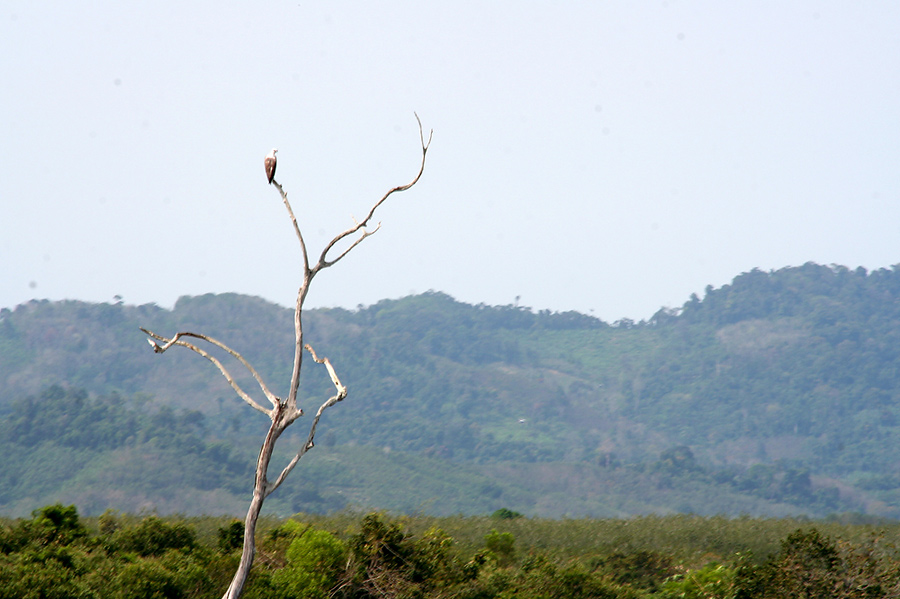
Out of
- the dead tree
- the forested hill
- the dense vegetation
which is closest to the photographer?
the dead tree

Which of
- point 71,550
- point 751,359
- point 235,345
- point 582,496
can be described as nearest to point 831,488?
point 582,496

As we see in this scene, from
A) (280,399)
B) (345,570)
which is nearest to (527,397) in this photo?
(345,570)

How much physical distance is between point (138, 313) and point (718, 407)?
288 ft

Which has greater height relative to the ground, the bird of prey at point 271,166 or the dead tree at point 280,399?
the bird of prey at point 271,166

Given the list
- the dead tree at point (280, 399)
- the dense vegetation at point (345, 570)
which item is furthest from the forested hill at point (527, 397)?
the dead tree at point (280, 399)

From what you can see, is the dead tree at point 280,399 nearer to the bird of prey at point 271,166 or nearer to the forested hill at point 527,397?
the bird of prey at point 271,166

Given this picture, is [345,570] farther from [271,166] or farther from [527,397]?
[527,397]

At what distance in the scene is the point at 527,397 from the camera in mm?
135000

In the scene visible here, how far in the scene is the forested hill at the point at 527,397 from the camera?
94.8 metres

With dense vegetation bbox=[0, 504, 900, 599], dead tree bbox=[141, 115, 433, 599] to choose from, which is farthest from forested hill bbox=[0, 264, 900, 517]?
dead tree bbox=[141, 115, 433, 599]

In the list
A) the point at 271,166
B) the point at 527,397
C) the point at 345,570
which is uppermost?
the point at 527,397

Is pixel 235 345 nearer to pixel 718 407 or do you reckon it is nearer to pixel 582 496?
pixel 582 496

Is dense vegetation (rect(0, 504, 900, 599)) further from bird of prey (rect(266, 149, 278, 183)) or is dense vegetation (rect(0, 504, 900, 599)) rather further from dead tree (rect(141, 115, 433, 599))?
bird of prey (rect(266, 149, 278, 183))

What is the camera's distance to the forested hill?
311 feet
